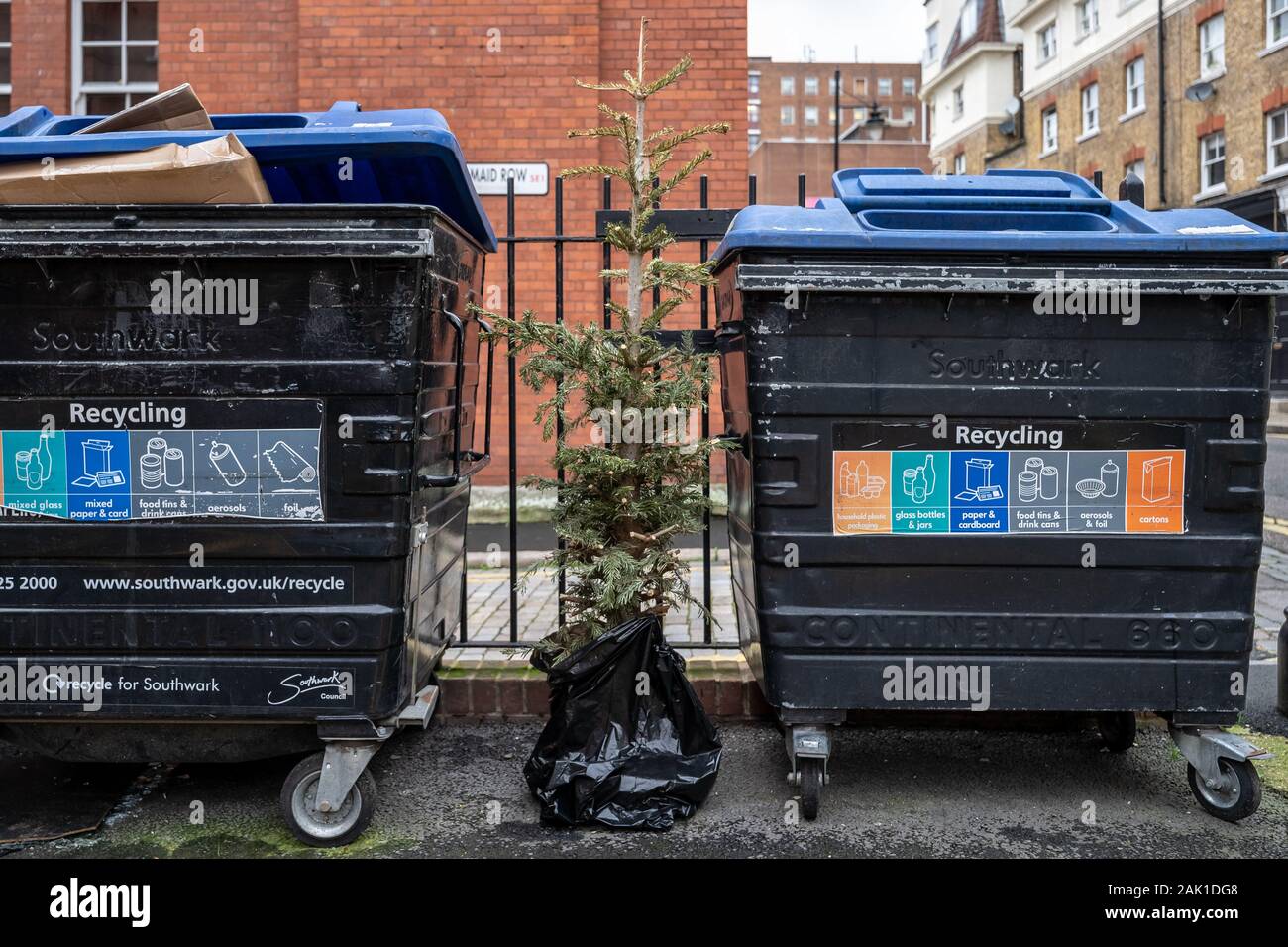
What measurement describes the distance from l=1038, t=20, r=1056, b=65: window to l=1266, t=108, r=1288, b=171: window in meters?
11.7

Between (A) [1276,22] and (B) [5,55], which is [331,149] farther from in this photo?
(A) [1276,22]

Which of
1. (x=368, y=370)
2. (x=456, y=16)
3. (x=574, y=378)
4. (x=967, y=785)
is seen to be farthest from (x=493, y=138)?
(x=967, y=785)

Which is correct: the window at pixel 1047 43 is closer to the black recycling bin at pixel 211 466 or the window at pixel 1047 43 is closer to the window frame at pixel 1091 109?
A: the window frame at pixel 1091 109

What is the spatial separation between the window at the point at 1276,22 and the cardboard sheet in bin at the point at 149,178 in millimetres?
23831

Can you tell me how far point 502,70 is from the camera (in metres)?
8.58

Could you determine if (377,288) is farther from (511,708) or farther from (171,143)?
(511,708)

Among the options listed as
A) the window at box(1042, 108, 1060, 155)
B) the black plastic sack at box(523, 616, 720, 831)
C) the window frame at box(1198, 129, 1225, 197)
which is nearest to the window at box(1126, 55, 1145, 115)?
the window frame at box(1198, 129, 1225, 197)

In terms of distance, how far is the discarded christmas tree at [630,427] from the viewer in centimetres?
371

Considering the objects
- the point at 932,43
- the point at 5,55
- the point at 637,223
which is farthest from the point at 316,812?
the point at 932,43

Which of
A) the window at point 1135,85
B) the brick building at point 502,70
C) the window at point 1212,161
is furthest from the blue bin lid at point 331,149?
the window at point 1135,85

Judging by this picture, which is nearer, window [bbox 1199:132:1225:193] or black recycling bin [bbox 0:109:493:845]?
black recycling bin [bbox 0:109:493:845]

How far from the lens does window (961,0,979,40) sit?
39.0 metres

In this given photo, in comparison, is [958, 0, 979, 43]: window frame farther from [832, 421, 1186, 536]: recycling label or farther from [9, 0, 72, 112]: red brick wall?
[832, 421, 1186, 536]: recycling label

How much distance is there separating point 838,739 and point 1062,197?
2.16 metres
